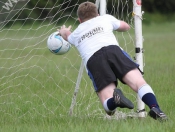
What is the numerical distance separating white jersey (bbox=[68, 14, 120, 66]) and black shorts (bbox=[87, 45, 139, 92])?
0.23 ft

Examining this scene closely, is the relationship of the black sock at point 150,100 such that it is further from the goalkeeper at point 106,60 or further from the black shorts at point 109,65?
the black shorts at point 109,65

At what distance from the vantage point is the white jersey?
20.2 ft

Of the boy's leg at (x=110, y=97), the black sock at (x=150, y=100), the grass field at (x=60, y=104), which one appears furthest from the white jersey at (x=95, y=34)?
the grass field at (x=60, y=104)

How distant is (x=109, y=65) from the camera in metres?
6.08

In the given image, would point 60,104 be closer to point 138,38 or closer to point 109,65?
point 138,38

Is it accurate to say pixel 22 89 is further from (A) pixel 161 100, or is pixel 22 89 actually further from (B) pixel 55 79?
(A) pixel 161 100

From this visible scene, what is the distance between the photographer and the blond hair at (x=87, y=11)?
6203 millimetres

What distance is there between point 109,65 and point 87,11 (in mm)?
647

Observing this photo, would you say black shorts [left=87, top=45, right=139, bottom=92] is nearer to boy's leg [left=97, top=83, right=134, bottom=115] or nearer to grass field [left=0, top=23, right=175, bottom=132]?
boy's leg [left=97, top=83, right=134, bottom=115]

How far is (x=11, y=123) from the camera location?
667 cm

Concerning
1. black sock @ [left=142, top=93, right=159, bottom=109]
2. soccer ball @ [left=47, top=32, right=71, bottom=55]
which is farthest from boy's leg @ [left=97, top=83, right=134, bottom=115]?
soccer ball @ [left=47, top=32, right=71, bottom=55]

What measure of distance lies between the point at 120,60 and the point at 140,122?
68cm

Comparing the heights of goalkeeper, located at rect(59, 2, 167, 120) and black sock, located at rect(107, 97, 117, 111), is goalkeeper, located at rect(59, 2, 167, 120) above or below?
above

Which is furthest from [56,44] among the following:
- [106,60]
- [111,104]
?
[111,104]
